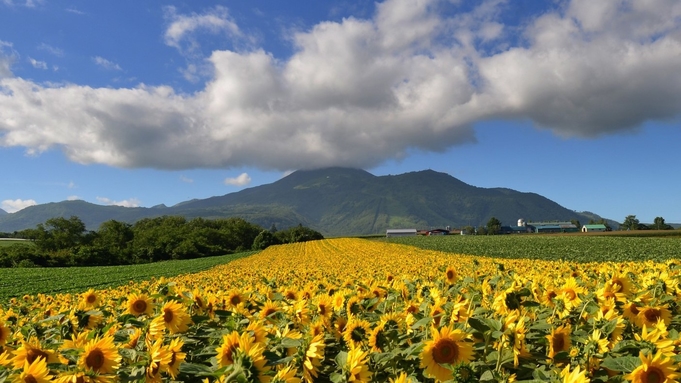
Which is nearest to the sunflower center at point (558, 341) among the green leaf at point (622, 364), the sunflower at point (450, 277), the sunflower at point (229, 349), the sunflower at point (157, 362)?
the green leaf at point (622, 364)

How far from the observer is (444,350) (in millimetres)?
1930

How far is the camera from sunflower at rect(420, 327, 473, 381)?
6.25ft

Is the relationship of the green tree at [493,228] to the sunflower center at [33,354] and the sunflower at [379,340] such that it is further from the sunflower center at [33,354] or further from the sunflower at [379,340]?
the sunflower center at [33,354]

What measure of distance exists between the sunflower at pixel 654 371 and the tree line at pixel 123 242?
68.8 m

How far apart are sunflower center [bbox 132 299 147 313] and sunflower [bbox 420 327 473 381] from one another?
2048 mm

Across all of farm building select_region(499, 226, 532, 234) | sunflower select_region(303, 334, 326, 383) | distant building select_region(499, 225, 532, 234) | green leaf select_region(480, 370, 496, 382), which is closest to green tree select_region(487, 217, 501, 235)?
distant building select_region(499, 225, 532, 234)

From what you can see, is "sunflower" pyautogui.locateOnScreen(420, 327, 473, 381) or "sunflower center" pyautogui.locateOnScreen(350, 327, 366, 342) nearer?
"sunflower" pyautogui.locateOnScreen(420, 327, 473, 381)

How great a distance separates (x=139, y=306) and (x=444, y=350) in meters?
2.17

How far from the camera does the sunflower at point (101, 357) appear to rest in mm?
1675

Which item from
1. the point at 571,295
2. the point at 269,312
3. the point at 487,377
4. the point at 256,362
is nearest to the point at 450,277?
the point at 571,295

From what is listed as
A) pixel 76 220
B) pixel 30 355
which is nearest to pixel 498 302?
pixel 30 355

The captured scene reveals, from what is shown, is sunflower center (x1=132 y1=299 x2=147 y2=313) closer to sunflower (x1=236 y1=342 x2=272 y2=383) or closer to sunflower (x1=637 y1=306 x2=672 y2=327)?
sunflower (x1=236 y1=342 x2=272 y2=383)

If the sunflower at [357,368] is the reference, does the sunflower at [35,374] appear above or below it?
above

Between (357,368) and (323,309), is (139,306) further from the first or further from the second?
(357,368)
